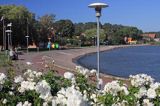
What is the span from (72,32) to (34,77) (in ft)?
571

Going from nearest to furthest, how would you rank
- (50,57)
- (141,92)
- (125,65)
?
1. (141,92)
2. (50,57)
3. (125,65)

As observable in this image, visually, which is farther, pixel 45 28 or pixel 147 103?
pixel 45 28

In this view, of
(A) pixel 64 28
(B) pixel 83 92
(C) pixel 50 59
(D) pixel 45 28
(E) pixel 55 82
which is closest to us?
(B) pixel 83 92

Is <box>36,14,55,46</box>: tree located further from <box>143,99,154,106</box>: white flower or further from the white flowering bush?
<box>143,99,154,106</box>: white flower

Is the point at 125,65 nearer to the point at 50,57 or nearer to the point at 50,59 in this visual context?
the point at 50,57

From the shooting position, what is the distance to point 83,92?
252 inches

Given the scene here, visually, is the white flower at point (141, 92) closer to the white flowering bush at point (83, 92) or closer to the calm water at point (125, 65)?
the white flowering bush at point (83, 92)

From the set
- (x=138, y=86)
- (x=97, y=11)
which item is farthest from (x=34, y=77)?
(x=97, y=11)

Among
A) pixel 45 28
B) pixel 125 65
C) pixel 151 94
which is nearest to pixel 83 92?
pixel 151 94

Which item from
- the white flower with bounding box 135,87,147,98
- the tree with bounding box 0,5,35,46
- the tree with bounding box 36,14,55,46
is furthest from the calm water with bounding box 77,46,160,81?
the white flower with bounding box 135,87,147,98

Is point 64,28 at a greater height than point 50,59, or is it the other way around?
point 64,28

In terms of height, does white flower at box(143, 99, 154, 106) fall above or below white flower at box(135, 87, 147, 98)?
below

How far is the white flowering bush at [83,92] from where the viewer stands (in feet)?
15.8

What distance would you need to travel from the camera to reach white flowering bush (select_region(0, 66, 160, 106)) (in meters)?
4.81
